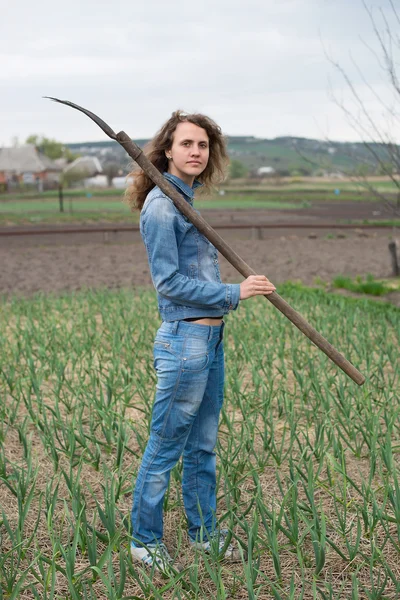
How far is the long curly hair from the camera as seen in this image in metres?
2.66

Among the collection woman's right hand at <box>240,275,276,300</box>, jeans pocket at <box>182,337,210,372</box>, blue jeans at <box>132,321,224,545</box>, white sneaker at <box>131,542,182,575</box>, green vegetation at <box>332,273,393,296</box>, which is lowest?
white sneaker at <box>131,542,182,575</box>

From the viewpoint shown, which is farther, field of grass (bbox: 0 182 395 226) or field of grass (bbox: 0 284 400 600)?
field of grass (bbox: 0 182 395 226)

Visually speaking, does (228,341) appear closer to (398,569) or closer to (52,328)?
(52,328)

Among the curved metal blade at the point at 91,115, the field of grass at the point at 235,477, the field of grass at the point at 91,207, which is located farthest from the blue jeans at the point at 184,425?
the field of grass at the point at 91,207

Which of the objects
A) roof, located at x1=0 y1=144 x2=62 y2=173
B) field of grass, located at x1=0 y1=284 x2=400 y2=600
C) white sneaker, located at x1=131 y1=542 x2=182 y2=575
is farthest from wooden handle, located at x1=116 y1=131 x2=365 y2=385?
roof, located at x1=0 y1=144 x2=62 y2=173

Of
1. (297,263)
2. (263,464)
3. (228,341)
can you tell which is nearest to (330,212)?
(297,263)

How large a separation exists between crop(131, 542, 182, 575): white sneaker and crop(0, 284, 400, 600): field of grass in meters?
0.05

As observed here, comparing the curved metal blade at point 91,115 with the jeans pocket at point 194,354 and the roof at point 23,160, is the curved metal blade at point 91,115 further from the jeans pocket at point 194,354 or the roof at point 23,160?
the roof at point 23,160

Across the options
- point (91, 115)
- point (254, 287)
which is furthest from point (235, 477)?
point (91, 115)

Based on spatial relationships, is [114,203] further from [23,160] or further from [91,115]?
[91,115]

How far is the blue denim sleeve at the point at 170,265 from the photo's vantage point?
8.15 ft

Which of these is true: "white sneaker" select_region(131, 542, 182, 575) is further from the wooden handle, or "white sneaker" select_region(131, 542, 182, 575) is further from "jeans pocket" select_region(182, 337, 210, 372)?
the wooden handle

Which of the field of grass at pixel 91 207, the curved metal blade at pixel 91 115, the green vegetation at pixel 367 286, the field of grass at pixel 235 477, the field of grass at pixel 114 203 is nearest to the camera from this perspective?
the curved metal blade at pixel 91 115

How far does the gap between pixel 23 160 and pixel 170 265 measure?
60.0 meters
